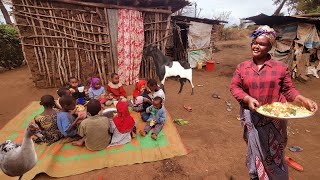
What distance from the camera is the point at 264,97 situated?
195 cm

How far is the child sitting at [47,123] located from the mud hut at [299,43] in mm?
8686

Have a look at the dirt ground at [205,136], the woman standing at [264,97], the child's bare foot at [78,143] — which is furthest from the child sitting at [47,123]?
the woman standing at [264,97]

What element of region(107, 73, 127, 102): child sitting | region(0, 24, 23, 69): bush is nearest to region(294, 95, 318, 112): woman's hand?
region(107, 73, 127, 102): child sitting

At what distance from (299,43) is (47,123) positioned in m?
9.52

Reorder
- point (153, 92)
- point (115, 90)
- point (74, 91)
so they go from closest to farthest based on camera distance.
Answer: point (153, 92) < point (74, 91) < point (115, 90)

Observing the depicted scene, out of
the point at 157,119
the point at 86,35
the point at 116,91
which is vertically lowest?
the point at 157,119

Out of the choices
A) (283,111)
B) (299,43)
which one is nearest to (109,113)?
(283,111)

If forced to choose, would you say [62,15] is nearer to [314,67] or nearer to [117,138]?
[117,138]

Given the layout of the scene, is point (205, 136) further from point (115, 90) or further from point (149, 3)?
point (149, 3)

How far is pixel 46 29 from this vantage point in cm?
635

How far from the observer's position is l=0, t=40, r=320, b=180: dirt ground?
10.5 feet

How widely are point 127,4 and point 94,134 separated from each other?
5026mm

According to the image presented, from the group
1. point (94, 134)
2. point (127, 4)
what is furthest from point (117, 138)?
point (127, 4)

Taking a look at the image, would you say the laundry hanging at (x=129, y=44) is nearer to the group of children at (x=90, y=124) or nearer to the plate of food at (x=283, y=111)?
the group of children at (x=90, y=124)
